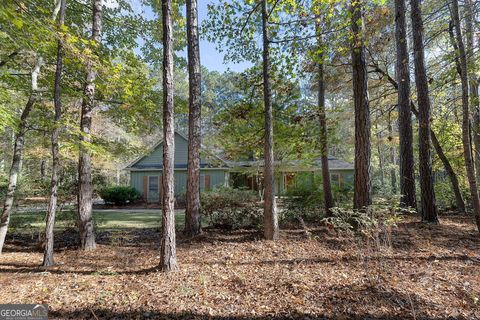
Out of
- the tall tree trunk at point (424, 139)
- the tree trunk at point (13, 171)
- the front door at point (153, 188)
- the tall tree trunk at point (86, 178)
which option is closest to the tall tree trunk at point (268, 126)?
the tall tree trunk at point (86, 178)

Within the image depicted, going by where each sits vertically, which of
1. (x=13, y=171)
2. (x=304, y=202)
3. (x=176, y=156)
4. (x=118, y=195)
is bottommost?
(x=118, y=195)

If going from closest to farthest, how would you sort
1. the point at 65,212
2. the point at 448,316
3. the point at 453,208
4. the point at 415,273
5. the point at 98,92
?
the point at 448,316 < the point at 415,273 < the point at 98,92 < the point at 65,212 < the point at 453,208

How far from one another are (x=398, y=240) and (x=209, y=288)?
14.8 feet

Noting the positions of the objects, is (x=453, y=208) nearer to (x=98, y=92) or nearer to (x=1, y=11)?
(x=98, y=92)

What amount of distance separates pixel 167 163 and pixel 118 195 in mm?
14413

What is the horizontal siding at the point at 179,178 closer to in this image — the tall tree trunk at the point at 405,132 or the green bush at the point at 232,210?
the green bush at the point at 232,210

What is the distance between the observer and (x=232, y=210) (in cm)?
756

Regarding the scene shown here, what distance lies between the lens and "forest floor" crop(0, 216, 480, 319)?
9.27ft

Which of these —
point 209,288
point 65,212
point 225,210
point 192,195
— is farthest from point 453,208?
point 65,212

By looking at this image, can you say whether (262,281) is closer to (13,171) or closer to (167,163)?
(167,163)

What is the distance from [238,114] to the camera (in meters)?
6.95

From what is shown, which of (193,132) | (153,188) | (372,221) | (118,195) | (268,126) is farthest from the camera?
(153,188)

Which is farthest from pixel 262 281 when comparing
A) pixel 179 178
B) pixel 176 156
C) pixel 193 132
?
pixel 176 156

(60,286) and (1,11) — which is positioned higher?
(1,11)
